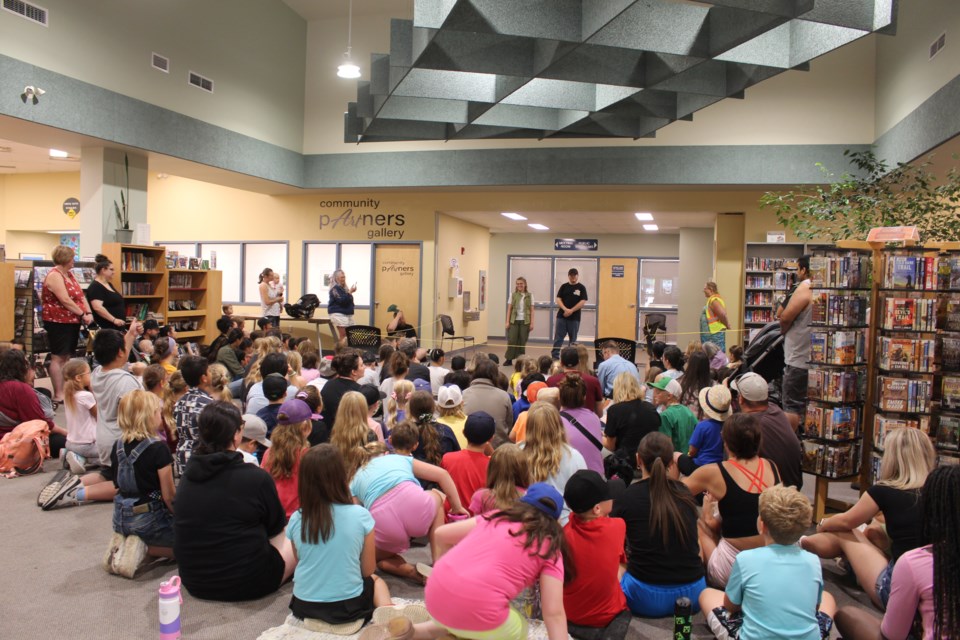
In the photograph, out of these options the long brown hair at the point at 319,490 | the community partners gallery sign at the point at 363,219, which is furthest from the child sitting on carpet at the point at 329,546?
the community partners gallery sign at the point at 363,219

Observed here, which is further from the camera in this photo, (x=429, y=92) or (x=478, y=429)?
(x=429, y=92)

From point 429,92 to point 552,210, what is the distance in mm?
6644

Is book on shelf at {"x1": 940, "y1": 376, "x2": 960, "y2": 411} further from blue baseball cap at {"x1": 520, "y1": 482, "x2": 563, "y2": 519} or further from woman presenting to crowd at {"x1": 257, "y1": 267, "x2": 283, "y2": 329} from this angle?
woman presenting to crowd at {"x1": 257, "y1": 267, "x2": 283, "y2": 329}

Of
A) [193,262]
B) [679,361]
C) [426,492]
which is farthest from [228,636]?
[193,262]

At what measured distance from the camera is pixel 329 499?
3041mm

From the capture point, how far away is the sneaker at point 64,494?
4.84 metres

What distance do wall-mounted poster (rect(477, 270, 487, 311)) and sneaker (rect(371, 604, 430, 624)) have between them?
1444 centimetres

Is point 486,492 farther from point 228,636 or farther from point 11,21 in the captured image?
point 11,21


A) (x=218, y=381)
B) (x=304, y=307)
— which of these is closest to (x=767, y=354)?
(x=218, y=381)

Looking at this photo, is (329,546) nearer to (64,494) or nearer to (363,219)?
(64,494)

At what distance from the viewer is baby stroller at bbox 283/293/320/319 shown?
1276cm

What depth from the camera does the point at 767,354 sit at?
6.25m

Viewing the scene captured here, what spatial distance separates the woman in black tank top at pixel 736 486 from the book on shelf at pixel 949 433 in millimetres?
2023

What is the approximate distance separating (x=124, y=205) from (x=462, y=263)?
7571mm
